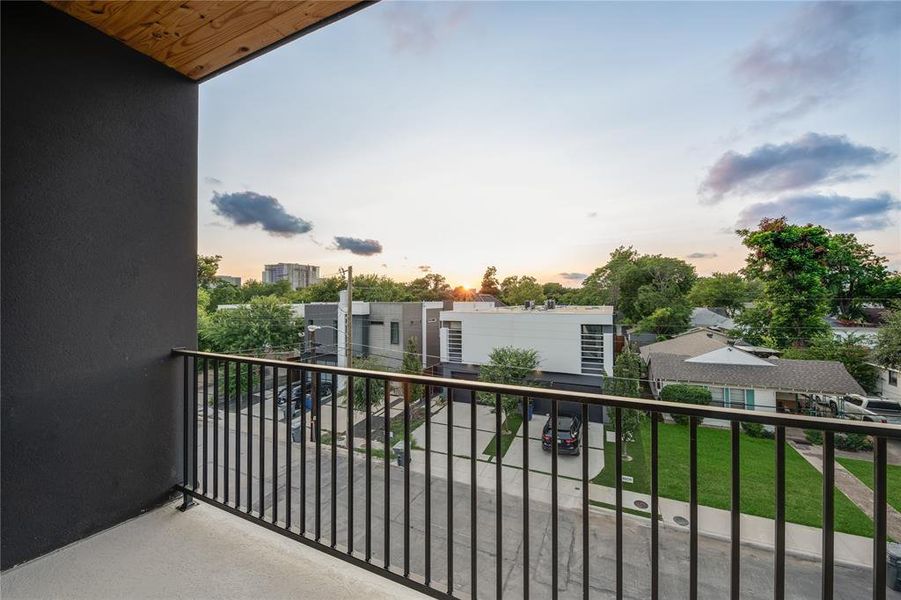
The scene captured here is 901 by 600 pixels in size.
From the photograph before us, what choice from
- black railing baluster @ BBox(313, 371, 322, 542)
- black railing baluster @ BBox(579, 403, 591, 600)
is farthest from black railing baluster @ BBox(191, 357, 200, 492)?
black railing baluster @ BBox(579, 403, 591, 600)

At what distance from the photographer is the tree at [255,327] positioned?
26.8ft

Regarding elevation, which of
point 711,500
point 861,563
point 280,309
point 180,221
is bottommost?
point 711,500

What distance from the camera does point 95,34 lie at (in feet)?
4.96

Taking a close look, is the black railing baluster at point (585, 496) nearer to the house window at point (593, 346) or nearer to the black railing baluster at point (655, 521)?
the black railing baluster at point (655, 521)

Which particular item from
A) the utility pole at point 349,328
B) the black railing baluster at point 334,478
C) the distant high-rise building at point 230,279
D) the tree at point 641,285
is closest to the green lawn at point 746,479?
the black railing baluster at point 334,478

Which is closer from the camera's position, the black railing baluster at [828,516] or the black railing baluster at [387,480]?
the black railing baluster at [828,516]

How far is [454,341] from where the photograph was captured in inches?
533

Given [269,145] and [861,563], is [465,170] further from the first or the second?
[861,563]

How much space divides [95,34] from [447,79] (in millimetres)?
3314

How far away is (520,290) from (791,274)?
11.4 metres

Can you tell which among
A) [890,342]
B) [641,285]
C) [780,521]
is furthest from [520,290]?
[780,521]

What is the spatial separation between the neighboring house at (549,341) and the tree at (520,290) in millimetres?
4468

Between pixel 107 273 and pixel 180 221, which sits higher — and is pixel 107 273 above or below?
below

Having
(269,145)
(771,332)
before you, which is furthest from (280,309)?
(771,332)
